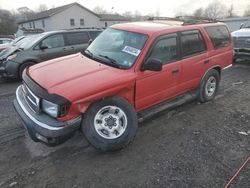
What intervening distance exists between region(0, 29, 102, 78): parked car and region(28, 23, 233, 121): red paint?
4219 mm

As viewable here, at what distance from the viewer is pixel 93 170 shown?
359 cm

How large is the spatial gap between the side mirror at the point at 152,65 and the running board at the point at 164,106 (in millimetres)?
839

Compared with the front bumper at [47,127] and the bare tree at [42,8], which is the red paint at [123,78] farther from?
the bare tree at [42,8]

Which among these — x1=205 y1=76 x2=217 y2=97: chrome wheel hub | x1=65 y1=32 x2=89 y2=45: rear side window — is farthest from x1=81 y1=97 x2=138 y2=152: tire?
x1=65 y1=32 x2=89 y2=45: rear side window

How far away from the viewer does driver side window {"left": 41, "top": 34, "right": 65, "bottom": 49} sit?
346 inches

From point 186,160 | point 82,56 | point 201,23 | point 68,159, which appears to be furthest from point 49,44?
point 186,160

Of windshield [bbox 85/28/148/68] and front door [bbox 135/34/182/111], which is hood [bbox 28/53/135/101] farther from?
front door [bbox 135/34/182/111]

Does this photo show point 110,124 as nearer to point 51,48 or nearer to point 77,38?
point 51,48

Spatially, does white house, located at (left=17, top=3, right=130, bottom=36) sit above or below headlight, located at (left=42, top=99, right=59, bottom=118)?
below

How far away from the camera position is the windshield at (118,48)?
429 cm

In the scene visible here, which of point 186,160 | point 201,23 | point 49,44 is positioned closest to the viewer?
point 186,160

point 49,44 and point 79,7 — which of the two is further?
point 79,7

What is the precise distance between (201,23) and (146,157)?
3353 millimetres

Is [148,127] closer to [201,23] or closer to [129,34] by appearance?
[129,34]
